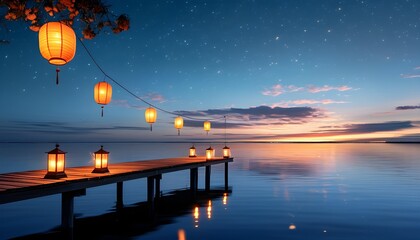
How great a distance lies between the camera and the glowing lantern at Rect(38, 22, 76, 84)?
765 centimetres

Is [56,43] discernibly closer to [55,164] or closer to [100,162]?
[55,164]

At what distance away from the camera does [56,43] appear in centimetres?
766

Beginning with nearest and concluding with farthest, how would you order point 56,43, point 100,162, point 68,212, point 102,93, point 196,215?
point 56,43 → point 68,212 → point 100,162 → point 102,93 → point 196,215

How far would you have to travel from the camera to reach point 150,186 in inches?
591

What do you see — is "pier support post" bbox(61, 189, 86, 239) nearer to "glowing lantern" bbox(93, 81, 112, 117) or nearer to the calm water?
the calm water

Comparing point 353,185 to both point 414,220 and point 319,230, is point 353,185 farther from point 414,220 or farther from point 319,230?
point 319,230

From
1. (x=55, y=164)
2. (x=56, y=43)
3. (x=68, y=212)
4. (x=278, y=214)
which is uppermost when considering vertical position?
(x=56, y=43)

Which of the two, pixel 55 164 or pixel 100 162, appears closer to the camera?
pixel 55 164

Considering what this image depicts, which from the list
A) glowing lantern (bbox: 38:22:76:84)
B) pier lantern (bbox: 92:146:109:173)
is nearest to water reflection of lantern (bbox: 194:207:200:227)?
pier lantern (bbox: 92:146:109:173)

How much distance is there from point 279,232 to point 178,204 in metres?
6.97

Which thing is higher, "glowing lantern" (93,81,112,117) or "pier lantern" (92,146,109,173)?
"glowing lantern" (93,81,112,117)

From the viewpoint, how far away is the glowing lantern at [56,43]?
7652mm

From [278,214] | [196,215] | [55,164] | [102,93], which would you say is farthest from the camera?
[278,214]

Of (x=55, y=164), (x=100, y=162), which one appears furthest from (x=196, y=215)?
(x=55, y=164)
